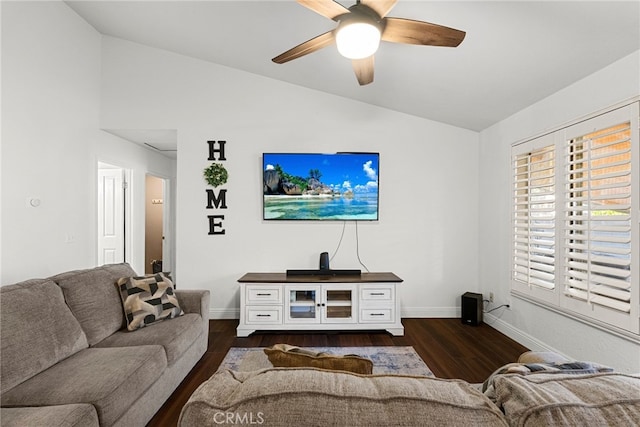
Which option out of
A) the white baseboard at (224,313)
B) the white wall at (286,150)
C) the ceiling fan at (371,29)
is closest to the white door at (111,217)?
the white wall at (286,150)

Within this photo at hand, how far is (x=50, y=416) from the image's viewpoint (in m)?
1.29

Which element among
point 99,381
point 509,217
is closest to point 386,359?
point 509,217

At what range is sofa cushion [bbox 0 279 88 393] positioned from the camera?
160 centimetres

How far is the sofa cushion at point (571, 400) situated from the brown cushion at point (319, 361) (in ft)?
1.31

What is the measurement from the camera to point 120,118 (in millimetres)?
3887

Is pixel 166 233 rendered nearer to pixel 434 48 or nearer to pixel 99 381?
pixel 99 381

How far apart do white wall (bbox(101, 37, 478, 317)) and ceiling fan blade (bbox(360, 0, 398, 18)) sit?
2.31 metres

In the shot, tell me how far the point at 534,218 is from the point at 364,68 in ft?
7.06

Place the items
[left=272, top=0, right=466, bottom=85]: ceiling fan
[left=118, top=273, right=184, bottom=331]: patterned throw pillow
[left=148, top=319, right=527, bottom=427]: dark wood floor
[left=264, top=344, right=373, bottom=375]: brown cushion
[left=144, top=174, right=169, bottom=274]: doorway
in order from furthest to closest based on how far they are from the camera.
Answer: [left=144, top=174, right=169, bottom=274]: doorway, [left=148, top=319, right=527, bottom=427]: dark wood floor, [left=118, top=273, right=184, bottom=331]: patterned throw pillow, [left=272, top=0, right=466, bottom=85]: ceiling fan, [left=264, top=344, right=373, bottom=375]: brown cushion

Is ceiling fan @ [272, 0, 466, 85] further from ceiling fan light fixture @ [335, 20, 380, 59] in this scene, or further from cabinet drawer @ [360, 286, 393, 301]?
cabinet drawer @ [360, 286, 393, 301]

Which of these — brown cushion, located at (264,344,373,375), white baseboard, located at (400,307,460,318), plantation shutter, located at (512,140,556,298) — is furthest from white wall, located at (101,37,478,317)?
brown cushion, located at (264,344,373,375)

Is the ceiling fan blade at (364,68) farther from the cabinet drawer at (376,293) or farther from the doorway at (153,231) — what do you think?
the doorway at (153,231)

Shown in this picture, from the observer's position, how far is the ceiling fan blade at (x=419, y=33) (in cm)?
176

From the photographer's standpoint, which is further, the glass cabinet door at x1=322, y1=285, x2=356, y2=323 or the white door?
the white door
